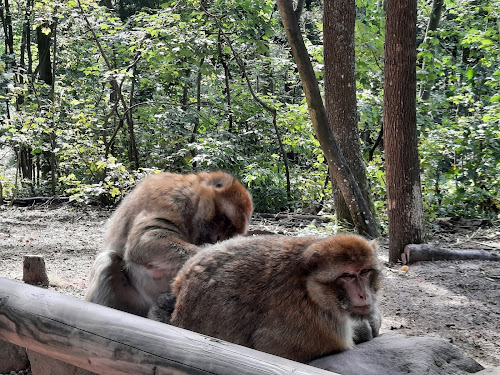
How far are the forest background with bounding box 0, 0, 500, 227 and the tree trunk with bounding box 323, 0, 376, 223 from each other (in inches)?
42.8

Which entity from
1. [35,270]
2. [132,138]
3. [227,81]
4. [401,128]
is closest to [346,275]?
[35,270]

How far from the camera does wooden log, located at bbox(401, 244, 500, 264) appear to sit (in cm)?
578

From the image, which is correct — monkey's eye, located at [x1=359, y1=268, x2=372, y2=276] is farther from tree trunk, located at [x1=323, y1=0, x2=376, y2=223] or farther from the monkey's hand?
tree trunk, located at [x1=323, y1=0, x2=376, y2=223]

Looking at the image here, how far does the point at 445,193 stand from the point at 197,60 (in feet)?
17.7

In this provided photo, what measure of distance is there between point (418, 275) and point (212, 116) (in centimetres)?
719

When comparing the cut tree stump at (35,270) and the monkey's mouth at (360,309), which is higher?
the monkey's mouth at (360,309)

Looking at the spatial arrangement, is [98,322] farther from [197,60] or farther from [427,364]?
[197,60]

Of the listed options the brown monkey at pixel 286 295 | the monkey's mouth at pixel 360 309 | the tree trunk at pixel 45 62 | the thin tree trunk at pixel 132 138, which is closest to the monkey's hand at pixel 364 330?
the brown monkey at pixel 286 295

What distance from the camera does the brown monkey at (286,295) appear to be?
8.29ft

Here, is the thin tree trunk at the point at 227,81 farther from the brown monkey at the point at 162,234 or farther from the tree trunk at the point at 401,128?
the brown monkey at the point at 162,234

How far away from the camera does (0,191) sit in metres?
10.5

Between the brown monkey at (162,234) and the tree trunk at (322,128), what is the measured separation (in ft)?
10.6

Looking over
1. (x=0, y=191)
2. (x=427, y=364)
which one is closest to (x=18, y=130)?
(x=0, y=191)

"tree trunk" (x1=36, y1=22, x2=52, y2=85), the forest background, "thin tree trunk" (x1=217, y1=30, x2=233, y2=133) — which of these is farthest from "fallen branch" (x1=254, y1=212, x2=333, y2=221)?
"tree trunk" (x1=36, y1=22, x2=52, y2=85)
